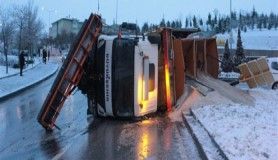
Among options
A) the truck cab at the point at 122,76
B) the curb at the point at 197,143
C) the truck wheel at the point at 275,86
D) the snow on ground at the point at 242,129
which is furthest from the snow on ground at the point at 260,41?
the curb at the point at 197,143

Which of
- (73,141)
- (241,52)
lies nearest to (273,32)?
(241,52)

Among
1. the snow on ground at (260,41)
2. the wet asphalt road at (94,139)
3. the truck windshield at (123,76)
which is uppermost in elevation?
the snow on ground at (260,41)

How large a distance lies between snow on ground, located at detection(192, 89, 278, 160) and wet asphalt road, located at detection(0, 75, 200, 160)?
62 centimetres

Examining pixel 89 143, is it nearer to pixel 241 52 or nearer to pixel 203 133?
pixel 203 133

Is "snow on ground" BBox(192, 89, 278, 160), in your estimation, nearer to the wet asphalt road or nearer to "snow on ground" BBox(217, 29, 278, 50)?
the wet asphalt road

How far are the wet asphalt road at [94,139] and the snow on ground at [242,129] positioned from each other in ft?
2.02

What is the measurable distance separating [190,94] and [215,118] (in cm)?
385

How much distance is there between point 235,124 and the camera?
39.2ft

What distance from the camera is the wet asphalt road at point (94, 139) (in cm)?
1023

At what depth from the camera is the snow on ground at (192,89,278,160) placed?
29.3ft

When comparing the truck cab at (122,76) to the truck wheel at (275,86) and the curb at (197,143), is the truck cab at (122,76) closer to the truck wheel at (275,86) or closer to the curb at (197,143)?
the curb at (197,143)

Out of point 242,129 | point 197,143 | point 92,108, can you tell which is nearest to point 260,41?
Answer: point 92,108

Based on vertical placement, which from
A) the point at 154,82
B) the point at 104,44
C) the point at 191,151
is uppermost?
the point at 104,44

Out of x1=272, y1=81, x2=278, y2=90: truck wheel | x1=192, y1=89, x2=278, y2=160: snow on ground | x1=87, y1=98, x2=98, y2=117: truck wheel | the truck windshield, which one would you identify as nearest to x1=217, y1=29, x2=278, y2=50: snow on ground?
x1=272, y1=81, x2=278, y2=90: truck wheel
